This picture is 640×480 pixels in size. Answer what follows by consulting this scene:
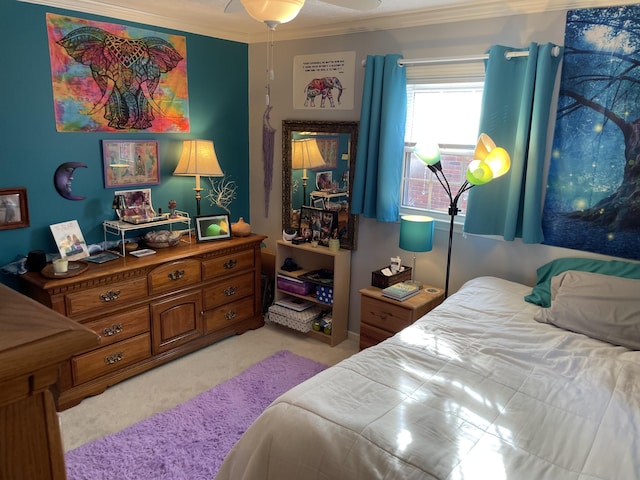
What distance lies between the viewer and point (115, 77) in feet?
10.7

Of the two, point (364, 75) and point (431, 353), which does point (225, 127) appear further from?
point (431, 353)

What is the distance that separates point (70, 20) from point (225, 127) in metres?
1.38

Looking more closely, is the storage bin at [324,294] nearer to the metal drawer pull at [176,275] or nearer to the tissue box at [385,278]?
the tissue box at [385,278]

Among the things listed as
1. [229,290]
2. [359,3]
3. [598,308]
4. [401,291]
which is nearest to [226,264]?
[229,290]

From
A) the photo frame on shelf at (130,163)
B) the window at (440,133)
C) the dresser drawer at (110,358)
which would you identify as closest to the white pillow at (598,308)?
the window at (440,133)

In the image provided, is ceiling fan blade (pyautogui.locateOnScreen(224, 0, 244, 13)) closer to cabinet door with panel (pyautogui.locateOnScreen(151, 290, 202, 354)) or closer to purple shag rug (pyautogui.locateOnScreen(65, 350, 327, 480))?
cabinet door with panel (pyautogui.locateOnScreen(151, 290, 202, 354))

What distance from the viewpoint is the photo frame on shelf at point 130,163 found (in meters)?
3.31

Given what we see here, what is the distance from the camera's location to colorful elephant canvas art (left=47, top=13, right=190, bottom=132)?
301 cm

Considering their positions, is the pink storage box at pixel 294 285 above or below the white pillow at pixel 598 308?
below

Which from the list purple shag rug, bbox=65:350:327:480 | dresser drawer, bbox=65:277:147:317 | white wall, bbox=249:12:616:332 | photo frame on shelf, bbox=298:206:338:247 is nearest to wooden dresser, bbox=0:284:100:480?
purple shag rug, bbox=65:350:327:480

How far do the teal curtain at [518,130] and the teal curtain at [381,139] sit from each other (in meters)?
0.59

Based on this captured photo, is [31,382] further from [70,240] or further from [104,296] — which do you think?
[70,240]

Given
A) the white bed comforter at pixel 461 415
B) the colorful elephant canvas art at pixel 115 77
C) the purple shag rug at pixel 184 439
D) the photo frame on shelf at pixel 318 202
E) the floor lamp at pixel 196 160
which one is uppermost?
the colorful elephant canvas art at pixel 115 77

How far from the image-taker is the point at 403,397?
175 centimetres
